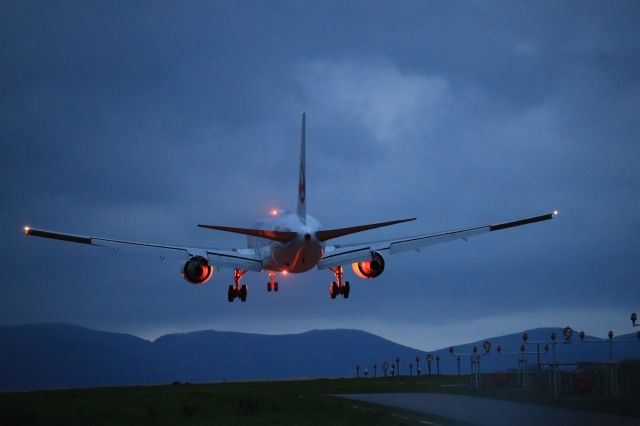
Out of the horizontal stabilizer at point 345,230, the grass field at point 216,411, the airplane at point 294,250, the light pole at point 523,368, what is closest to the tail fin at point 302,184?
the airplane at point 294,250

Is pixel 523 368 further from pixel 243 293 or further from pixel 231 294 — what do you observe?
pixel 231 294

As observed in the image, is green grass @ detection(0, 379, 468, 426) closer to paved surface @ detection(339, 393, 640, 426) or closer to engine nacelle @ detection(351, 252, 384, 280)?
paved surface @ detection(339, 393, 640, 426)

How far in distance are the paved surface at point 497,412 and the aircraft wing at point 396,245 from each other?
10.00 meters

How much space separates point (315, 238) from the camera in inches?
1842

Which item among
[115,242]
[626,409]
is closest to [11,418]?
[115,242]

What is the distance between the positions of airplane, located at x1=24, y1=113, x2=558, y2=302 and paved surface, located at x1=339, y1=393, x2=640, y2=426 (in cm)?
989

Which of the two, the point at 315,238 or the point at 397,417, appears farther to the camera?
the point at 315,238

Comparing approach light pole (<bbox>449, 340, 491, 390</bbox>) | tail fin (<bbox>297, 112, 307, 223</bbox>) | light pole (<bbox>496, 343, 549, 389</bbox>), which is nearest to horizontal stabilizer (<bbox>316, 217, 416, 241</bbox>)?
tail fin (<bbox>297, 112, 307, 223</bbox>)

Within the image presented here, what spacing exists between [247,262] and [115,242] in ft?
34.6

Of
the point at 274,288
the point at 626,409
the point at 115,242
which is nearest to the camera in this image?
the point at 626,409

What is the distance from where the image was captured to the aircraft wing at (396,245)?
53.7m

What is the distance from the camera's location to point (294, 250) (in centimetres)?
4825

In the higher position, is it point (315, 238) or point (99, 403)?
point (315, 238)

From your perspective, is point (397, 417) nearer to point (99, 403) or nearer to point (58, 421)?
point (58, 421)
